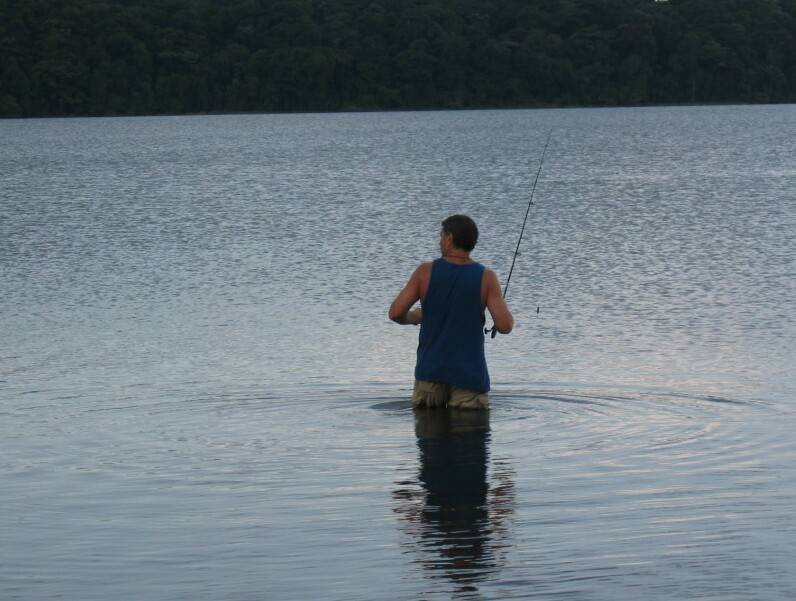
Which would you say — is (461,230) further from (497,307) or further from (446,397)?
(446,397)

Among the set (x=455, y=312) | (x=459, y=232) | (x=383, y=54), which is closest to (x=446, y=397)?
(x=455, y=312)

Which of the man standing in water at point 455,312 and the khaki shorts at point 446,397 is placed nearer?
the man standing in water at point 455,312

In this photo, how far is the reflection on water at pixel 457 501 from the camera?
6.92 metres

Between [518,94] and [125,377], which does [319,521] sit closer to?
[125,377]

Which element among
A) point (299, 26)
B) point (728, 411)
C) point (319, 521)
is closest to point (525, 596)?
point (319, 521)

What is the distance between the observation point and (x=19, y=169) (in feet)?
217

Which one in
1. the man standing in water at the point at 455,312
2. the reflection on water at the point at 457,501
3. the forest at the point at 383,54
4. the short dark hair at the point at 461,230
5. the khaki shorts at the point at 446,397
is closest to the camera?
the reflection on water at the point at 457,501

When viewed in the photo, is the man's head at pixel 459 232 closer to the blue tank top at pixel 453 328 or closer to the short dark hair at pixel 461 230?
the short dark hair at pixel 461 230

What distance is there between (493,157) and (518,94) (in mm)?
86911

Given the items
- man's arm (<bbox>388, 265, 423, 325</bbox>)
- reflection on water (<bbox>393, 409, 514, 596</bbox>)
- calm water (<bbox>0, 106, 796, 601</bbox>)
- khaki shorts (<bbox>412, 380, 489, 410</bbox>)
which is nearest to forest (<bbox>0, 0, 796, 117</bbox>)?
calm water (<bbox>0, 106, 796, 601</bbox>)

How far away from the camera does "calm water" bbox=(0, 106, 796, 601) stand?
695cm

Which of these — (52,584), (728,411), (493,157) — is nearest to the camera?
(52,584)

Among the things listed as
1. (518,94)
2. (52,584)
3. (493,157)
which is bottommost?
(52,584)

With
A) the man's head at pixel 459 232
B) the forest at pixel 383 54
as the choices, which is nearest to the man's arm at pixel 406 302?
the man's head at pixel 459 232
